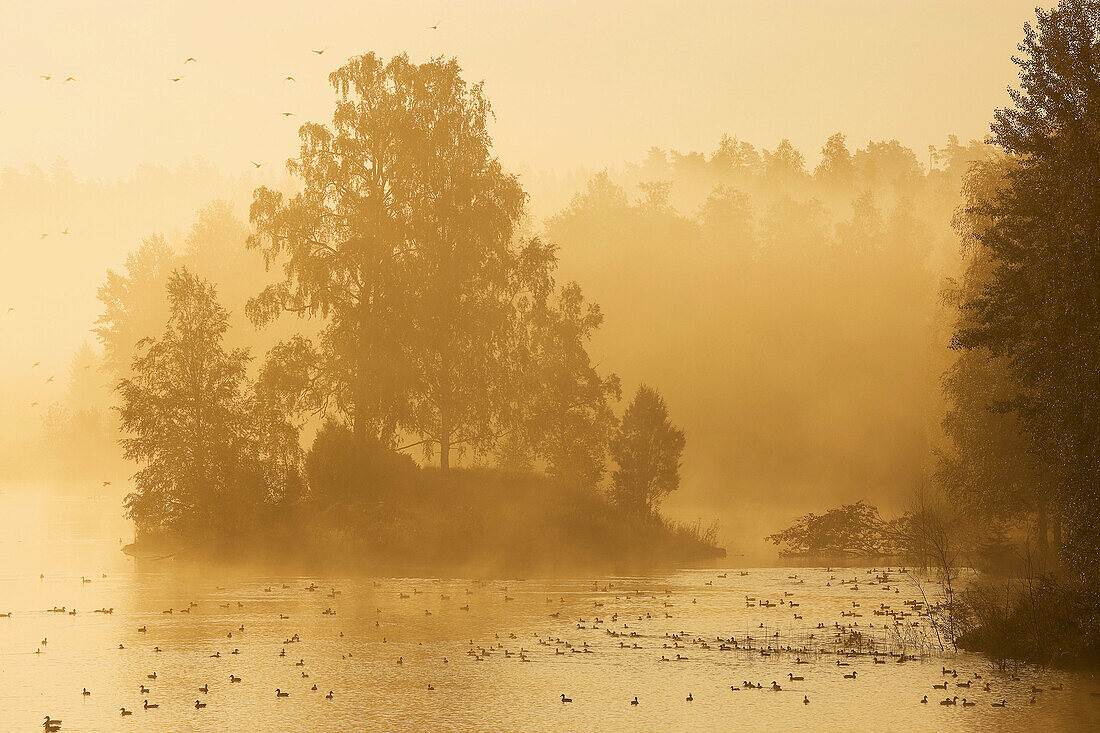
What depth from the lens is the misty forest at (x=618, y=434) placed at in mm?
27172

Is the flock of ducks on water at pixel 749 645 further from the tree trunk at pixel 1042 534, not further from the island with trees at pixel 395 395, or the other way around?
the island with trees at pixel 395 395

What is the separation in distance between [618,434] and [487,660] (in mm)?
32841

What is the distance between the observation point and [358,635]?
29703 millimetres

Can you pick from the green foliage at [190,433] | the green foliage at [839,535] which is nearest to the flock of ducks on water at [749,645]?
the green foliage at [190,433]

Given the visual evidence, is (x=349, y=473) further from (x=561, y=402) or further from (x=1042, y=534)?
(x=1042, y=534)

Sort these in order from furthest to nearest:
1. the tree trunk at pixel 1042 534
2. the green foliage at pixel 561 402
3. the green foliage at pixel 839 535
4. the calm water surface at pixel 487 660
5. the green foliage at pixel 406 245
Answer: the green foliage at pixel 561 402 → the green foliage at pixel 406 245 → the green foliage at pixel 839 535 → the tree trunk at pixel 1042 534 → the calm water surface at pixel 487 660

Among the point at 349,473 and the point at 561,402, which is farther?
the point at 561,402

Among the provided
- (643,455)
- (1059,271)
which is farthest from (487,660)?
(643,455)

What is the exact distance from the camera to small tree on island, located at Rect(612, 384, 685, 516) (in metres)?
56.2

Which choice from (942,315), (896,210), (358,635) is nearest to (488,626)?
(358,635)

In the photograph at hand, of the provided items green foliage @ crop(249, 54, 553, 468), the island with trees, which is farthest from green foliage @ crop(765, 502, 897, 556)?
green foliage @ crop(249, 54, 553, 468)

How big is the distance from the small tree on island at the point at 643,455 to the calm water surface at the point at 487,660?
13.8m

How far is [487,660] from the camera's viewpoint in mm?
25969

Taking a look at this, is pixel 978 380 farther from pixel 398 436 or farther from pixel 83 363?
pixel 83 363
